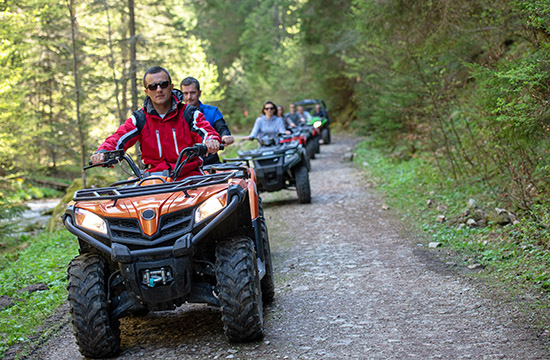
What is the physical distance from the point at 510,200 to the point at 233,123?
56290 mm

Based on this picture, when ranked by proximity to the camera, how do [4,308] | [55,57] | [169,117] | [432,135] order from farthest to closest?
[55,57] → [432,135] → [4,308] → [169,117]

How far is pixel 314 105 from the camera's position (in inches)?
1187

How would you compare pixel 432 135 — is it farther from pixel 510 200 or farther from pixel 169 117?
pixel 169 117

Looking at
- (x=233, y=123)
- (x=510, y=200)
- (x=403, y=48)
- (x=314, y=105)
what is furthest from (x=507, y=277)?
(x=233, y=123)

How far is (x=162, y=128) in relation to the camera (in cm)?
555

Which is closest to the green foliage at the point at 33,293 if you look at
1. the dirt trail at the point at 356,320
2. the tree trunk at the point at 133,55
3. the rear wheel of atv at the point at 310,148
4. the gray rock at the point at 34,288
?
the gray rock at the point at 34,288

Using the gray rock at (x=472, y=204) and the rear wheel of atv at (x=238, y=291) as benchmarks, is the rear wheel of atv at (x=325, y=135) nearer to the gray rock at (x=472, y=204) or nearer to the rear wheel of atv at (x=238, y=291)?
the gray rock at (x=472, y=204)

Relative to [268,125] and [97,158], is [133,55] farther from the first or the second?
[97,158]

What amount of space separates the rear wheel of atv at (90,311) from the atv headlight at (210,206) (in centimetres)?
89

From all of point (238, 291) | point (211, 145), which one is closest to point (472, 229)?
point (211, 145)

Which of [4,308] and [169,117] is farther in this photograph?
[4,308]

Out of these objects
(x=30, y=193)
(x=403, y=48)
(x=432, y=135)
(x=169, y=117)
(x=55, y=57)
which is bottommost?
(x=30, y=193)

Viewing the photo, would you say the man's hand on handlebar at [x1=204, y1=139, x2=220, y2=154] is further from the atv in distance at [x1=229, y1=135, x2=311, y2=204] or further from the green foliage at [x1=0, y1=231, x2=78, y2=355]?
the atv in distance at [x1=229, y1=135, x2=311, y2=204]

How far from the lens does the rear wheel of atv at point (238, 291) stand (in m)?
4.37
